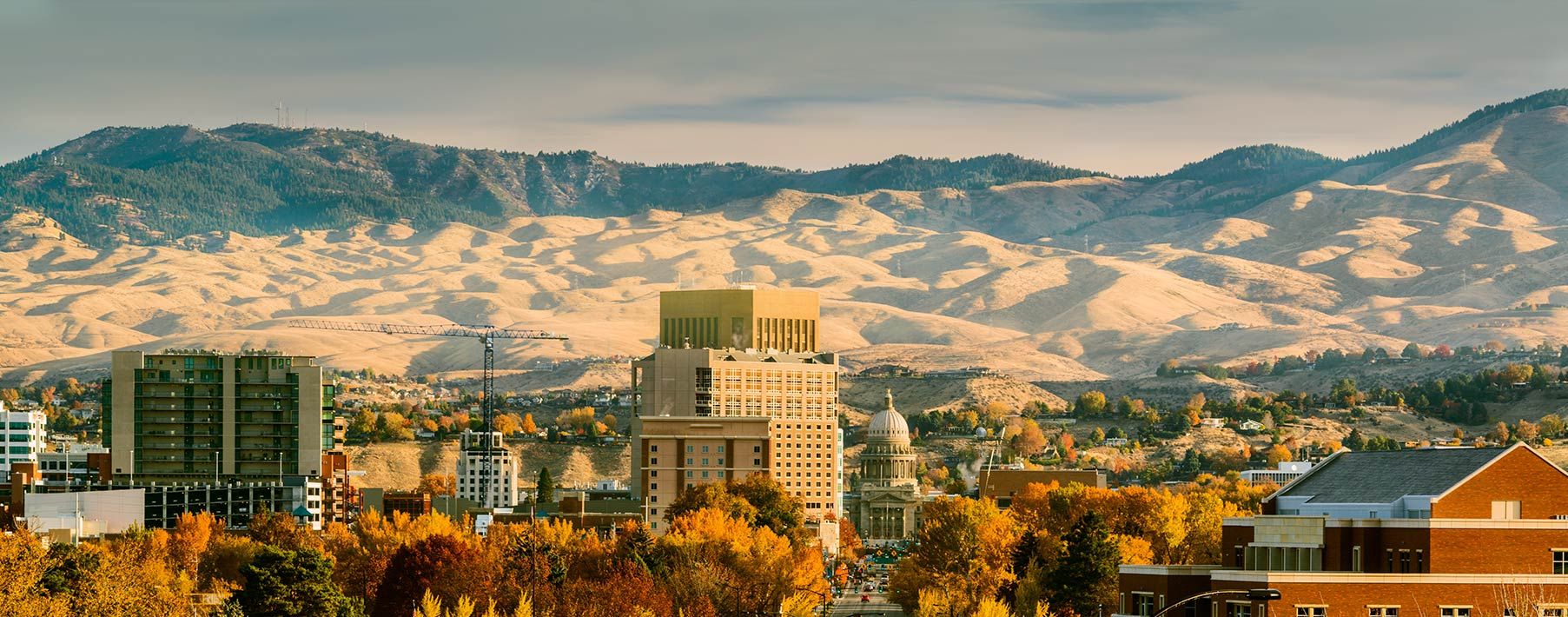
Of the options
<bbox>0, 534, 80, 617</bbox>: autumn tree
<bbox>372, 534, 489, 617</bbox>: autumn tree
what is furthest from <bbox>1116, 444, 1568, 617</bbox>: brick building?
<bbox>372, 534, 489, 617</bbox>: autumn tree

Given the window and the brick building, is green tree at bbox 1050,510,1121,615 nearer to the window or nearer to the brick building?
the window

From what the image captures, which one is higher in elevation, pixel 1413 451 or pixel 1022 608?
pixel 1413 451

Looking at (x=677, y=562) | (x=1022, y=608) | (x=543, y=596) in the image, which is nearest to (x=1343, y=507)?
(x=1022, y=608)

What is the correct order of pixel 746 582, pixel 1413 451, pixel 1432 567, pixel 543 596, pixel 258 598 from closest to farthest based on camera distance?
pixel 1432 567 → pixel 1413 451 → pixel 258 598 → pixel 543 596 → pixel 746 582

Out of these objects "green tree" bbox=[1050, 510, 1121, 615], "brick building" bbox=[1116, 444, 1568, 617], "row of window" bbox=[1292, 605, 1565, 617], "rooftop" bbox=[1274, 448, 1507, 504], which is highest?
"rooftop" bbox=[1274, 448, 1507, 504]

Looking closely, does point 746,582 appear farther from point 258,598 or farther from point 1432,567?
point 1432,567

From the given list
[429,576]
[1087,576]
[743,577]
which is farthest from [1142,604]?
[743,577]
